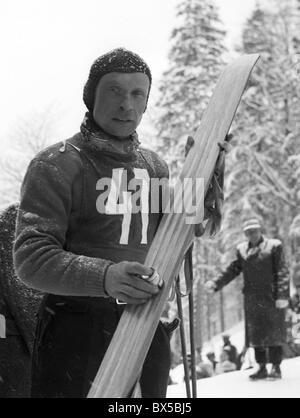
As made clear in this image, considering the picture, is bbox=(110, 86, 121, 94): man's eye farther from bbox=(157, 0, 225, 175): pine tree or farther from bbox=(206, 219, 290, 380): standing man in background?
bbox=(157, 0, 225, 175): pine tree

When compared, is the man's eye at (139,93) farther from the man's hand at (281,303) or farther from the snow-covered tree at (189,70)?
the snow-covered tree at (189,70)

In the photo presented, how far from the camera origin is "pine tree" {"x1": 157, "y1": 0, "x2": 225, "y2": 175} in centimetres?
2275

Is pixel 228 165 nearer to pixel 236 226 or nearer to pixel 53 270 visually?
pixel 236 226

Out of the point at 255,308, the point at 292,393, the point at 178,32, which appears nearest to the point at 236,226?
the point at 178,32

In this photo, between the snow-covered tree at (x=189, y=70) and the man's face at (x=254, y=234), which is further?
the snow-covered tree at (x=189, y=70)

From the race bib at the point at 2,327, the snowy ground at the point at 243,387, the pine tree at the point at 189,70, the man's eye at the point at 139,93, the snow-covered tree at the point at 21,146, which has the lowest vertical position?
the snowy ground at the point at 243,387

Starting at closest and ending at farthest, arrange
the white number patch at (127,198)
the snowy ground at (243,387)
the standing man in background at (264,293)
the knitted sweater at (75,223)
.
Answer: the knitted sweater at (75,223), the white number patch at (127,198), the snowy ground at (243,387), the standing man in background at (264,293)

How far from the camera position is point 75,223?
1865 millimetres

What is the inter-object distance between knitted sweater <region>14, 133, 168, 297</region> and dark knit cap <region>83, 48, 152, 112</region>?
184mm

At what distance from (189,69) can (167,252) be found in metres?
22.0

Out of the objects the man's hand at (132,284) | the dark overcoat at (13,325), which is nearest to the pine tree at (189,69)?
the dark overcoat at (13,325)

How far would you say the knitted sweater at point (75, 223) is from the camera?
1.65 metres

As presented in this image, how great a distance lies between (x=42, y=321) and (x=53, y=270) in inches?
12.7

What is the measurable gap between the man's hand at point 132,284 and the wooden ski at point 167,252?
2 cm
